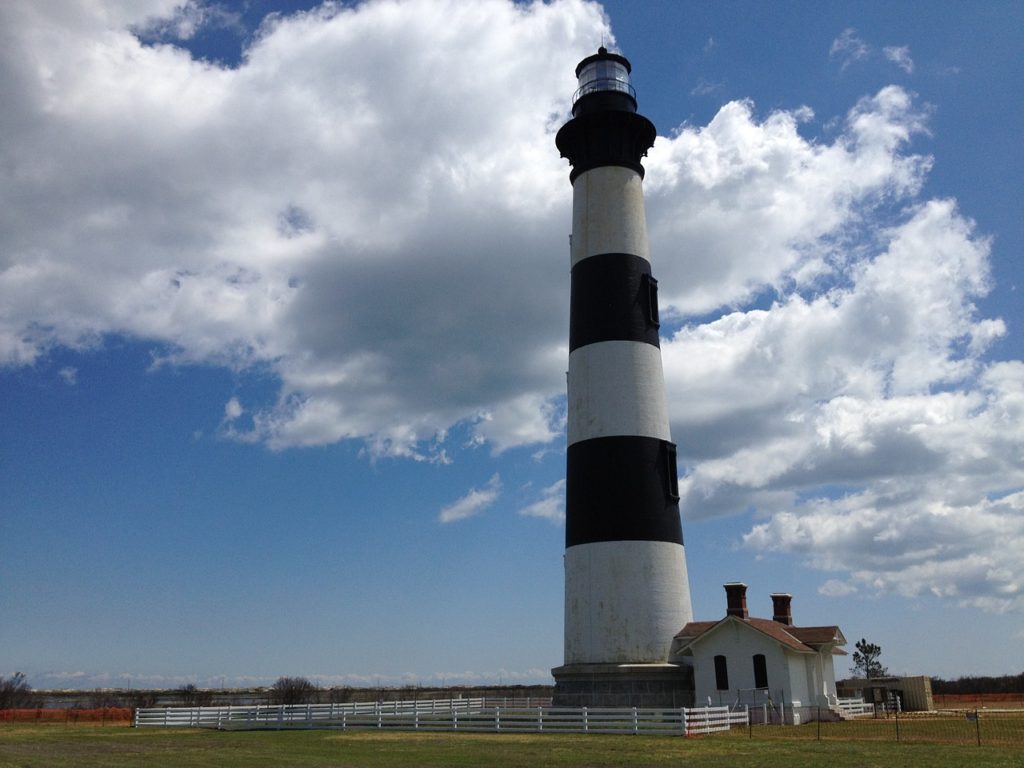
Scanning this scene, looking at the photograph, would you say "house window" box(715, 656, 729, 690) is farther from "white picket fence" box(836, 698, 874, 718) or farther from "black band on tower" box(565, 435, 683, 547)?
"white picket fence" box(836, 698, 874, 718)

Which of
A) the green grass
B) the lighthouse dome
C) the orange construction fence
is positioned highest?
the lighthouse dome

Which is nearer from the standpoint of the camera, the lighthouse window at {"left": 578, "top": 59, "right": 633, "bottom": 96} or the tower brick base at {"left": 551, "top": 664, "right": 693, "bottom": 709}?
the tower brick base at {"left": 551, "top": 664, "right": 693, "bottom": 709}

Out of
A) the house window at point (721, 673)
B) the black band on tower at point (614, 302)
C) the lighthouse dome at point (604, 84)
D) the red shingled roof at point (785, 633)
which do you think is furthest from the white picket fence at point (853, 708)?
the lighthouse dome at point (604, 84)

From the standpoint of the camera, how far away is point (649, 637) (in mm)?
27156

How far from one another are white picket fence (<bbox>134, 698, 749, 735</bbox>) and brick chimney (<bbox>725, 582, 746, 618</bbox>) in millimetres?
4935

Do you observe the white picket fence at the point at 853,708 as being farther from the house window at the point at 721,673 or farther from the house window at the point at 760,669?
the house window at the point at 721,673

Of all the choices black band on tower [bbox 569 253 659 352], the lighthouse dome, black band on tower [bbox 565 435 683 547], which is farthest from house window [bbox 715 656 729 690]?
the lighthouse dome

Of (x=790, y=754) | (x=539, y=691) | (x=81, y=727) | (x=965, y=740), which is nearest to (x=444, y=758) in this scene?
(x=790, y=754)

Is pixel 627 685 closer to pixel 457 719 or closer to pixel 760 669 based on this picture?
pixel 760 669

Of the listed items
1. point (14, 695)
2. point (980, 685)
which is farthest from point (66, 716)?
point (980, 685)

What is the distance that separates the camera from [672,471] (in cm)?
2891

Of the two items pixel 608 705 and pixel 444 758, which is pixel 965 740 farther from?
pixel 444 758

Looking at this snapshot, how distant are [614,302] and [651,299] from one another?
61.2 inches

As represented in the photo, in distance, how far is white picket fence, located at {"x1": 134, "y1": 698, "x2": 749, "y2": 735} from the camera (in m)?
23.8
